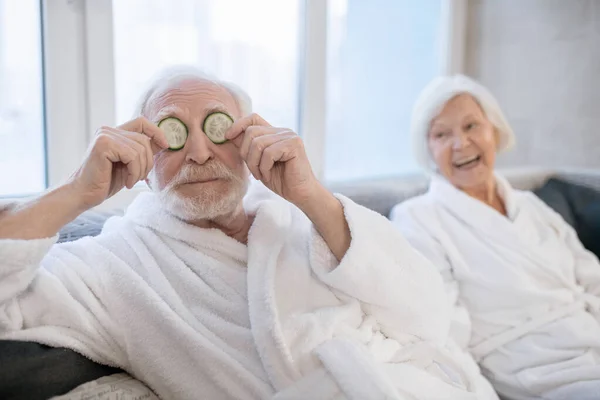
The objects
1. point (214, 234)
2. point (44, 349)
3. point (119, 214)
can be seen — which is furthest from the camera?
point (119, 214)

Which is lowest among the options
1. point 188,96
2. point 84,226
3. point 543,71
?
point 84,226

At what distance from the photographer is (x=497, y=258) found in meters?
1.75

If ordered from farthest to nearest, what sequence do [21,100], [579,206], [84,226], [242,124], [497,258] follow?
[579,206], [497,258], [21,100], [84,226], [242,124]

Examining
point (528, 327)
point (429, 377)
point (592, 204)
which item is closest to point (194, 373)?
point (429, 377)

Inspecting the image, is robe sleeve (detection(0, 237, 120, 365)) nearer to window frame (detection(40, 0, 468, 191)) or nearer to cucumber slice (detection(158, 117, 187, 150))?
cucumber slice (detection(158, 117, 187, 150))

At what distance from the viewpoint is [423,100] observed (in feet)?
6.52

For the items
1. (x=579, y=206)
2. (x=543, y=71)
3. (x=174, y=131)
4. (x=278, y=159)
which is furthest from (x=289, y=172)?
(x=543, y=71)

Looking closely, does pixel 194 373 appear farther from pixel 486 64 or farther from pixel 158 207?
pixel 486 64

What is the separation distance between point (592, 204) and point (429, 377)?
139 centimetres

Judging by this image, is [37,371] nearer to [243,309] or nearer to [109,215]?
[243,309]

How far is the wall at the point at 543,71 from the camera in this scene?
250 centimetres

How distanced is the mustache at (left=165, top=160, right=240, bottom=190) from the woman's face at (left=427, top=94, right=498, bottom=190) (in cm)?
93

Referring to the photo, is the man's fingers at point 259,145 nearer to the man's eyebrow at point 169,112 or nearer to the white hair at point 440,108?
the man's eyebrow at point 169,112

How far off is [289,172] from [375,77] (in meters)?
1.67
